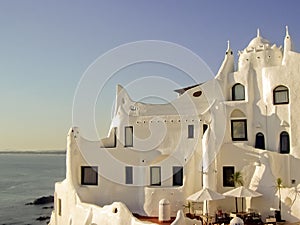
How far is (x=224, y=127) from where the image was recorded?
3094 centimetres

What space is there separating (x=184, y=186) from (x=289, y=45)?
12436mm

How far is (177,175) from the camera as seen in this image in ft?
101

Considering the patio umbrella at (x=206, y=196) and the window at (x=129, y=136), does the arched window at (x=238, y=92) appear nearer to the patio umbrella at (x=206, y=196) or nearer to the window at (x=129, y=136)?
the window at (x=129, y=136)

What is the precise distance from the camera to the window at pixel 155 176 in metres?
31.1

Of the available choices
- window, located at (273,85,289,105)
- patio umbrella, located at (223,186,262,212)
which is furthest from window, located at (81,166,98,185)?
window, located at (273,85,289,105)

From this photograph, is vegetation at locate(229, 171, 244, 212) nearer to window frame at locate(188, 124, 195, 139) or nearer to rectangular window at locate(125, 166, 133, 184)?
window frame at locate(188, 124, 195, 139)

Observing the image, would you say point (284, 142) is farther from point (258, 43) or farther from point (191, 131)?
point (258, 43)

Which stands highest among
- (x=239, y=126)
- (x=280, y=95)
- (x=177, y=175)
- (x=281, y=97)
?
(x=280, y=95)

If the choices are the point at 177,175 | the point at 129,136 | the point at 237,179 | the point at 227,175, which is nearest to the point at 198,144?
the point at 177,175

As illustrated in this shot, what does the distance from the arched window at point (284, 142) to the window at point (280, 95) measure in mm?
2167

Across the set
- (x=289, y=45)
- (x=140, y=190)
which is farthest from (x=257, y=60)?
(x=140, y=190)

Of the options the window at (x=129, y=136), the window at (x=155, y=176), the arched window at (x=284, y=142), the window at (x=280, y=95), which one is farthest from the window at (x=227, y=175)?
the window at (x=129, y=136)

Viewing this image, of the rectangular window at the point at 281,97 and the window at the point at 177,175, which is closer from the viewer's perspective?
the rectangular window at the point at 281,97

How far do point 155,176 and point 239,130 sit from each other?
6946 mm
